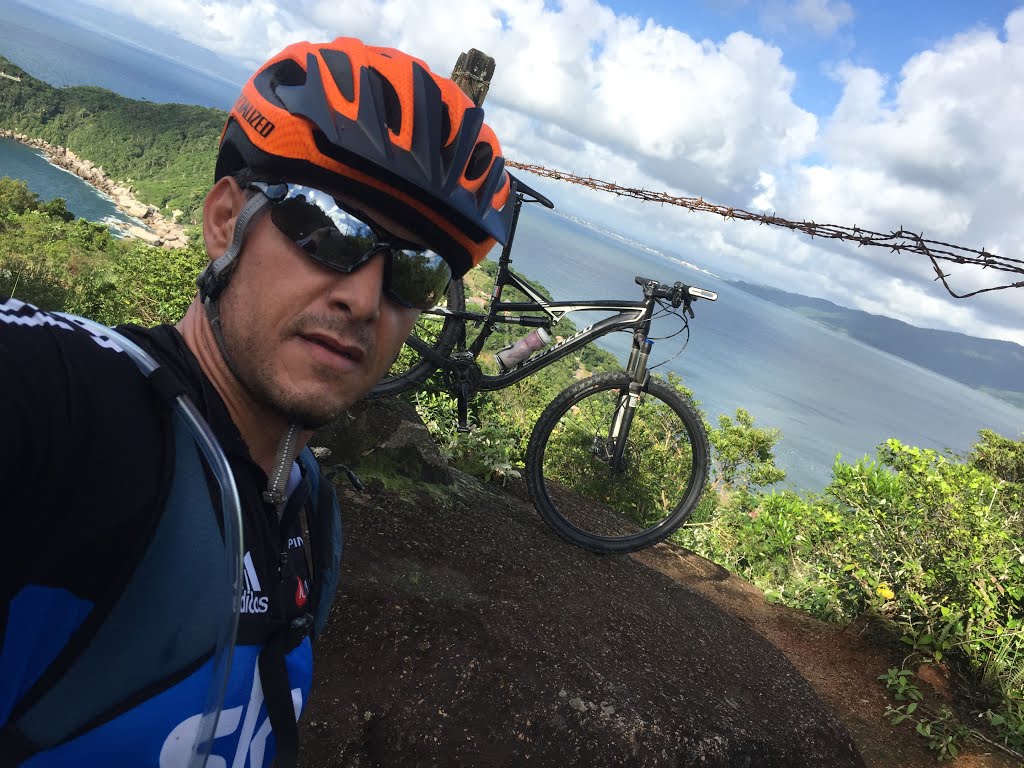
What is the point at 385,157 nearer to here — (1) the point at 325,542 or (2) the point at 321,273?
(2) the point at 321,273

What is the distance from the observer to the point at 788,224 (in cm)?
520

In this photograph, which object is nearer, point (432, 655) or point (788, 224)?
point (432, 655)

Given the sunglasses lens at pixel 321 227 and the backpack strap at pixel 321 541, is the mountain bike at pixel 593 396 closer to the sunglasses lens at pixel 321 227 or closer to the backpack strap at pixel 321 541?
the backpack strap at pixel 321 541

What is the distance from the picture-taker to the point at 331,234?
1488 mm

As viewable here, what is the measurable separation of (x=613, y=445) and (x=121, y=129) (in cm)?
14497

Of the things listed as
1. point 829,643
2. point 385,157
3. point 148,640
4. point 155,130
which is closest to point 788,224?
point 829,643

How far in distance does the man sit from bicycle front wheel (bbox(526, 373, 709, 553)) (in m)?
3.20

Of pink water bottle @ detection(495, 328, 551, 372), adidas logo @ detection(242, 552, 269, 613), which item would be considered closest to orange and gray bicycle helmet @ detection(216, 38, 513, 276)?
adidas logo @ detection(242, 552, 269, 613)

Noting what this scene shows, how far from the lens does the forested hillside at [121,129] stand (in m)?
109

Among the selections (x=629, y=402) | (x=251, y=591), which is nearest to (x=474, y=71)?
(x=629, y=402)

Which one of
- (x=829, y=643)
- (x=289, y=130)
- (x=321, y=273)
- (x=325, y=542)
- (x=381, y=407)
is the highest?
(x=289, y=130)

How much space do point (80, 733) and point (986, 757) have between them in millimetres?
5530

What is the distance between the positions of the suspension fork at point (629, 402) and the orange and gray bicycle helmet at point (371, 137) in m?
3.29

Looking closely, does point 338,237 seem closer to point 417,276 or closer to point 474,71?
point 417,276
